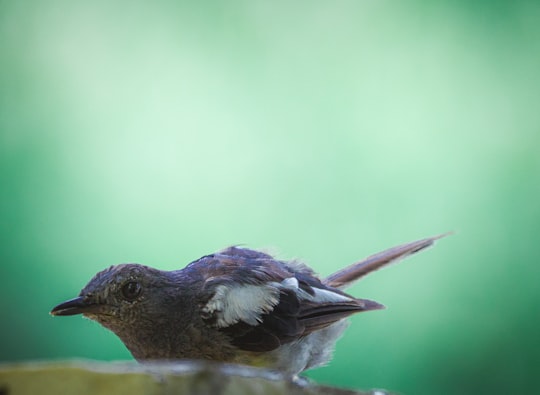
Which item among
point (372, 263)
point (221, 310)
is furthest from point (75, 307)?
point (372, 263)

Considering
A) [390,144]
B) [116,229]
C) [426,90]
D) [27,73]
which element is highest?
[27,73]

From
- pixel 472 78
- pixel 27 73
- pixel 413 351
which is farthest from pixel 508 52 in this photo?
pixel 27 73

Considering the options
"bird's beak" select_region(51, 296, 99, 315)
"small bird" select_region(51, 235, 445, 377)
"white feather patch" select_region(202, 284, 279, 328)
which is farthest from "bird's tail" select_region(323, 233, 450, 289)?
"bird's beak" select_region(51, 296, 99, 315)

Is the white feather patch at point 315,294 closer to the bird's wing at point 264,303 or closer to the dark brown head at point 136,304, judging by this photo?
the bird's wing at point 264,303

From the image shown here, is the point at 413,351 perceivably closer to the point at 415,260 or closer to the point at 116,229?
the point at 415,260

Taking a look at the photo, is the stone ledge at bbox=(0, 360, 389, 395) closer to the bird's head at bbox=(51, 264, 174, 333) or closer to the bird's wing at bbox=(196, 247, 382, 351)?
the bird's head at bbox=(51, 264, 174, 333)

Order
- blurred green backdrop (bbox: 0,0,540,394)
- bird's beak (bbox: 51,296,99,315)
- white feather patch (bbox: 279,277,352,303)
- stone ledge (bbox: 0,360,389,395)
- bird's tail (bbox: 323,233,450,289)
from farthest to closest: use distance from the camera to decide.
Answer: blurred green backdrop (bbox: 0,0,540,394) → bird's tail (bbox: 323,233,450,289) → white feather patch (bbox: 279,277,352,303) → bird's beak (bbox: 51,296,99,315) → stone ledge (bbox: 0,360,389,395)
